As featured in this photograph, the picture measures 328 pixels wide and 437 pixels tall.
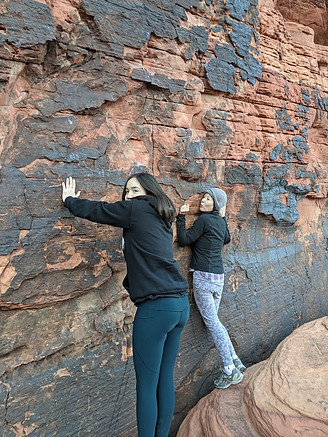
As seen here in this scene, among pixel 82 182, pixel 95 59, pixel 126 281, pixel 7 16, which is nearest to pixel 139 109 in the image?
pixel 95 59

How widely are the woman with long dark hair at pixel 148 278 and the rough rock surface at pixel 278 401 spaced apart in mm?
952

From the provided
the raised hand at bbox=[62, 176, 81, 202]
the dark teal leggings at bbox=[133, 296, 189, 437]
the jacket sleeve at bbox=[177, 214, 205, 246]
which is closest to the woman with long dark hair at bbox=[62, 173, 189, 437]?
the dark teal leggings at bbox=[133, 296, 189, 437]

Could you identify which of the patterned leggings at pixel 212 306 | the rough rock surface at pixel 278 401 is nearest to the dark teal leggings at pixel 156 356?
the rough rock surface at pixel 278 401

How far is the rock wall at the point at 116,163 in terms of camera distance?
8.00ft

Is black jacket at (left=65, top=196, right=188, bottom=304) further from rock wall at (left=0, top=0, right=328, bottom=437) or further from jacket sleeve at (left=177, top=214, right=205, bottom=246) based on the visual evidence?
jacket sleeve at (left=177, top=214, right=205, bottom=246)

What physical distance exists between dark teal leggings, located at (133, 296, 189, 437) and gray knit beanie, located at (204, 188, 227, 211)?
1.34m

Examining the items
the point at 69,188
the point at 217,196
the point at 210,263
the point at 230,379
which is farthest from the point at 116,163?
the point at 230,379

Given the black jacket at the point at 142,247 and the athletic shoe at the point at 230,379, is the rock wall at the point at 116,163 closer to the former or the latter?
the athletic shoe at the point at 230,379

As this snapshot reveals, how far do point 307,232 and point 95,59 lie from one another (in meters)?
3.50

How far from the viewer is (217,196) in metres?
3.40

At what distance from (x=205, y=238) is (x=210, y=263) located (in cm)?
23

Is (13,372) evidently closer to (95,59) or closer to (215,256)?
(215,256)

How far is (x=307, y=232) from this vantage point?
4840 millimetres

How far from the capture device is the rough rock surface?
2668 mm
